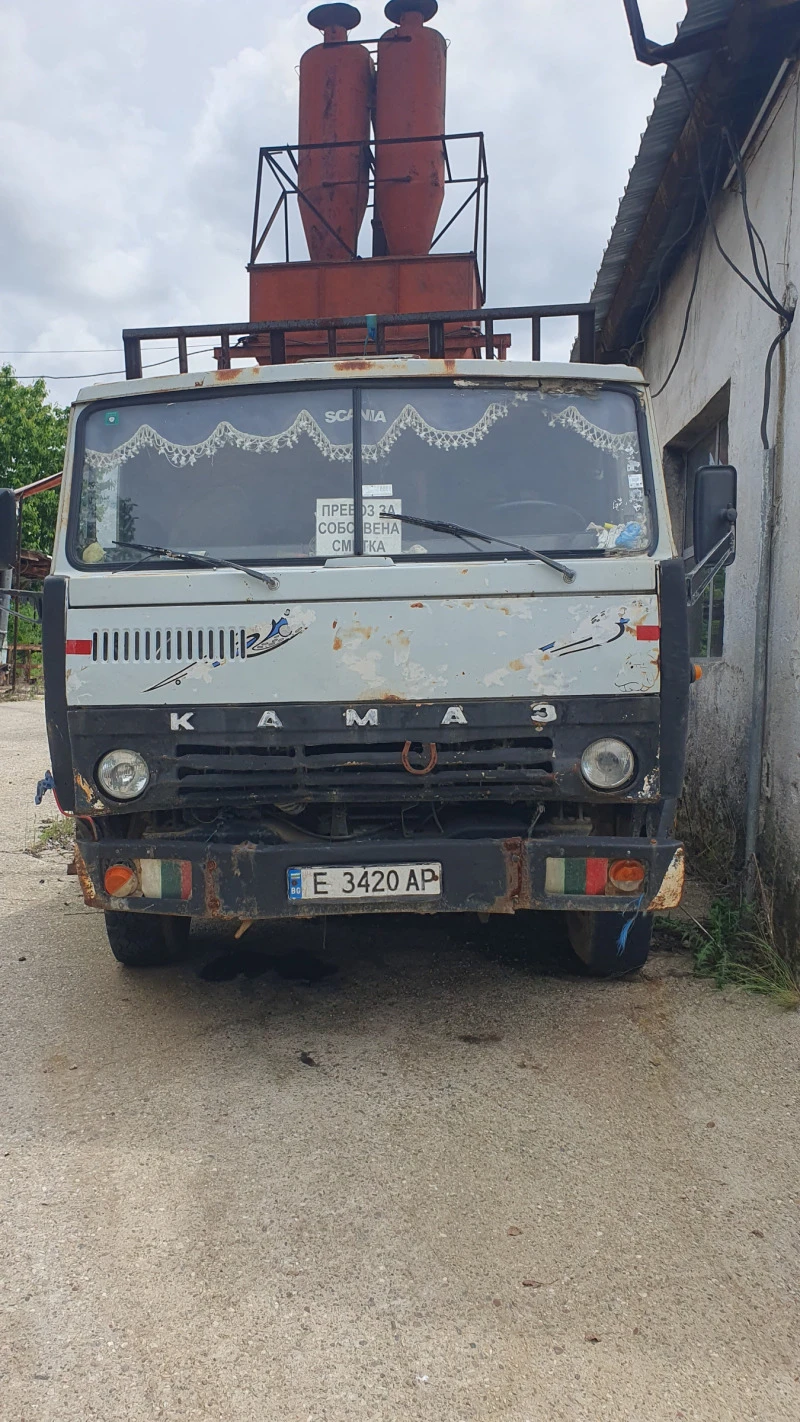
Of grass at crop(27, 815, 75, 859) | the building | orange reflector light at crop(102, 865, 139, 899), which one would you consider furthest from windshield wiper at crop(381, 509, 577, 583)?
grass at crop(27, 815, 75, 859)

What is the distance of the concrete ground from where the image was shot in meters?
2.04

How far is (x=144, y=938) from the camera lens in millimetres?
4316

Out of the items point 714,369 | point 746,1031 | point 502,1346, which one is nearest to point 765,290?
point 714,369

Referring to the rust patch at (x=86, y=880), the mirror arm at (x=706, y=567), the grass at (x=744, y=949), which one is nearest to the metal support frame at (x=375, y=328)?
the mirror arm at (x=706, y=567)

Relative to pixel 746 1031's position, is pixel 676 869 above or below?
above

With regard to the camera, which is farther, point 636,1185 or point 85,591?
point 85,591

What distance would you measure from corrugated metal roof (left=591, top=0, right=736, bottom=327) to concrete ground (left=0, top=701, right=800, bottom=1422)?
4.20 m

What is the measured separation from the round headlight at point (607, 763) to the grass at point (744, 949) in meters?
1.28

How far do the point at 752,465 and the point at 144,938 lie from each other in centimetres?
381

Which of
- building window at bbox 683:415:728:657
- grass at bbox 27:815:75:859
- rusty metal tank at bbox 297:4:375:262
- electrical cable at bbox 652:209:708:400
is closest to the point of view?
building window at bbox 683:415:728:657

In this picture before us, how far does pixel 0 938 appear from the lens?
507 centimetres

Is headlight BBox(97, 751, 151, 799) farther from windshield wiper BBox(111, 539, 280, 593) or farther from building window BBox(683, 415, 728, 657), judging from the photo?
building window BBox(683, 415, 728, 657)

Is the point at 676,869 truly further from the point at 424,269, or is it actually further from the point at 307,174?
the point at 307,174

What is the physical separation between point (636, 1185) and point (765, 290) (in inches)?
162
